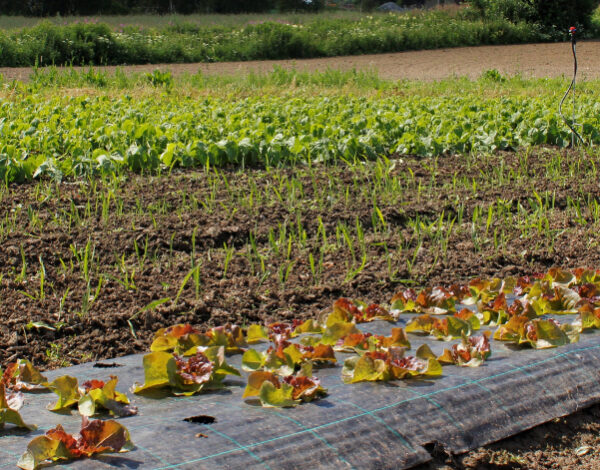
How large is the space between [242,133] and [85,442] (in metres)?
4.31

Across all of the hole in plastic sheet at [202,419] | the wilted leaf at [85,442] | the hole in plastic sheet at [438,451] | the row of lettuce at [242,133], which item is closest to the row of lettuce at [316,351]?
the wilted leaf at [85,442]

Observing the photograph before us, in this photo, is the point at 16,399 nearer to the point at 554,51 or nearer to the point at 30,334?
the point at 30,334

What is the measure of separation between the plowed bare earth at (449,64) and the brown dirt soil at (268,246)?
377 inches

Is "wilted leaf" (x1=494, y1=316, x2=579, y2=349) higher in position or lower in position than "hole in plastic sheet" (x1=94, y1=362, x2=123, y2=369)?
higher

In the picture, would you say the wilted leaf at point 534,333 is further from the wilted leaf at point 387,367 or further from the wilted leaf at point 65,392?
the wilted leaf at point 65,392

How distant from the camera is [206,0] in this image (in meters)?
36.9

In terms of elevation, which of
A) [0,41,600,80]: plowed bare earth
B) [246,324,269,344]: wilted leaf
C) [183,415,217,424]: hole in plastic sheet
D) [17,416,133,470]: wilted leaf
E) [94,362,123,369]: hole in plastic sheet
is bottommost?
[94,362,123,369]: hole in plastic sheet

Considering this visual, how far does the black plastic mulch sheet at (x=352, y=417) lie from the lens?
1777 millimetres

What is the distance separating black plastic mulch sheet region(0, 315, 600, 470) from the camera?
70.0 inches

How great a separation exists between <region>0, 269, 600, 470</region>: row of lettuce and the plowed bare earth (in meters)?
11.6

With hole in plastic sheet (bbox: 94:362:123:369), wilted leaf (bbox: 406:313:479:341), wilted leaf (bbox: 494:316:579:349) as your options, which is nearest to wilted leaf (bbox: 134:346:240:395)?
hole in plastic sheet (bbox: 94:362:123:369)

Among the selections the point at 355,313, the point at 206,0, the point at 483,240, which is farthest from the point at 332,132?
the point at 206,0

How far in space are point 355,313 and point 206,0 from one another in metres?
36.4

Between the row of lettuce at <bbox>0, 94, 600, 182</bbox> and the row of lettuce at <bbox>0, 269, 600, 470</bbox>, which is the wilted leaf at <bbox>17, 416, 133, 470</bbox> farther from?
the row of lettuce at <bbox>0, 94, 600, 182</bbox>
